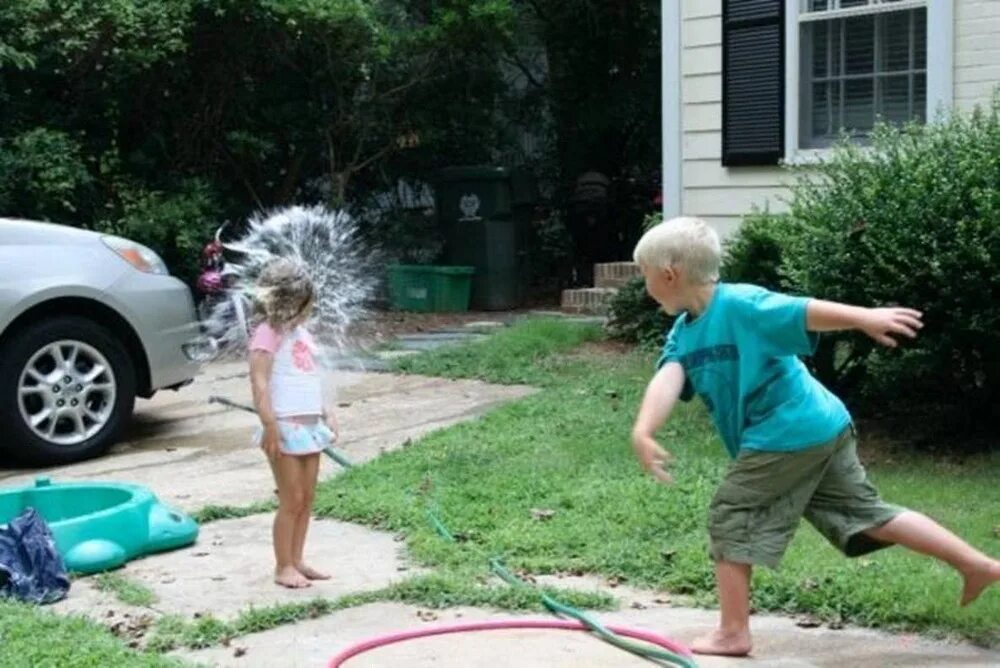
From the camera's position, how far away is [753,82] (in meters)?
9.59

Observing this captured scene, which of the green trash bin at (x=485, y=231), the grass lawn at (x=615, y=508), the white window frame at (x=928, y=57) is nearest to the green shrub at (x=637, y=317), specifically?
the white window frame at (x=928, y=57)

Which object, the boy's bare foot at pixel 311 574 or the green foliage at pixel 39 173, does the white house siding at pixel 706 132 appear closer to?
the green foliage at pixel 39 173

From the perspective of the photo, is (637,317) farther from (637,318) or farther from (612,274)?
(612,274)

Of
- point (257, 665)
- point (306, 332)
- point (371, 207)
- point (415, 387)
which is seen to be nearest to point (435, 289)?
point (371, 207)

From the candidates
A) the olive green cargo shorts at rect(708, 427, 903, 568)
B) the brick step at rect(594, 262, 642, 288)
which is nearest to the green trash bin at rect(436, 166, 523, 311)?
the brick step at rect(594, 262, 642, 288)

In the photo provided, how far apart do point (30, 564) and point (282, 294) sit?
1.23 m

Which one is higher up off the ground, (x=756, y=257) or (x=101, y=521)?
(x=756, y=257)

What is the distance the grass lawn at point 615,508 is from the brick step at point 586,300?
408 cm

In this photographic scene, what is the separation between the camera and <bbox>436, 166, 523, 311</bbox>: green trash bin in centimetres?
1399

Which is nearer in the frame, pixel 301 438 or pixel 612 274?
pixel 301 438

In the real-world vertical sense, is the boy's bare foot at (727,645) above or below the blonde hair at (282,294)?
below

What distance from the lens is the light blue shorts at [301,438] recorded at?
4773 mm

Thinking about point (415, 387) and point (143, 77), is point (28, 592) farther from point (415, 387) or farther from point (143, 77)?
point (143, 77)

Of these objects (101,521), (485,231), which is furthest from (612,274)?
(101,521)
